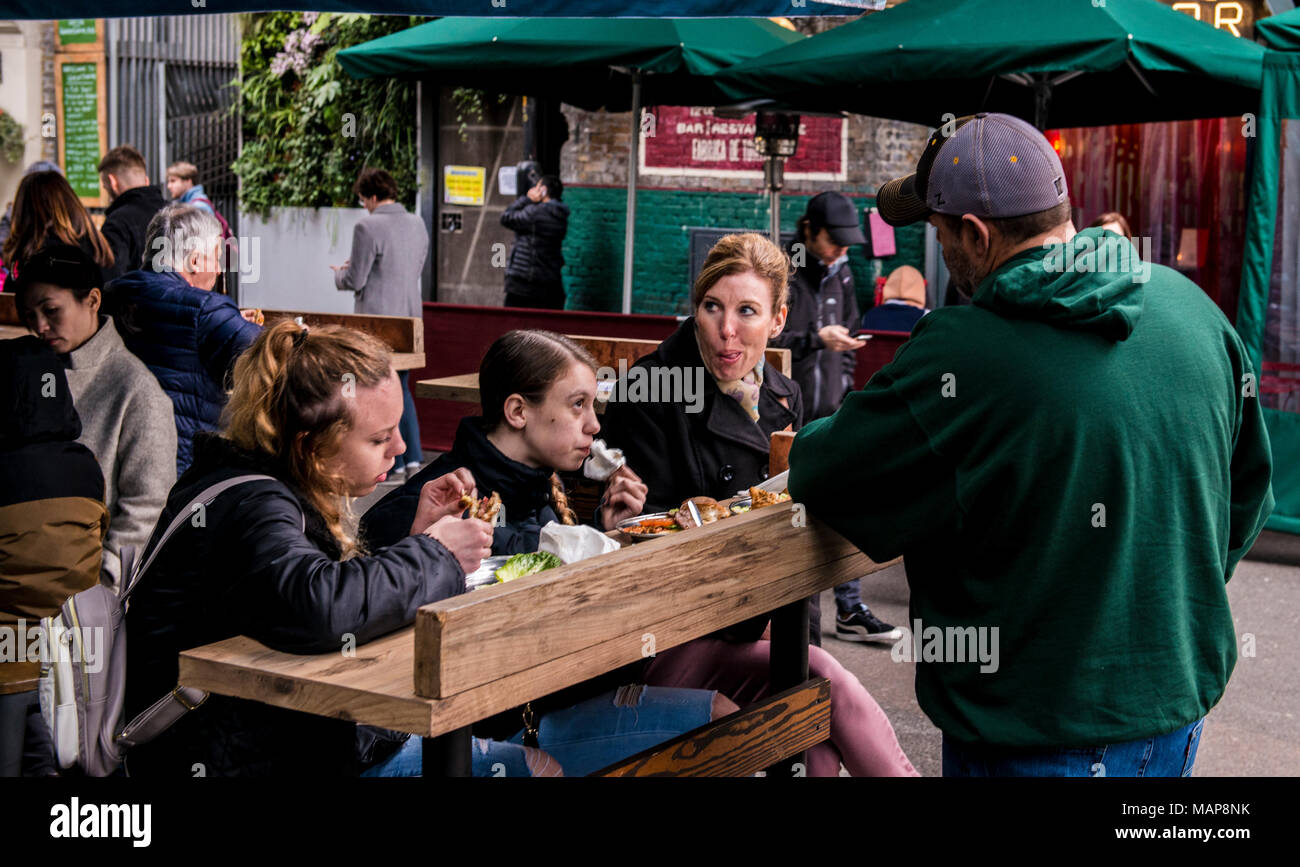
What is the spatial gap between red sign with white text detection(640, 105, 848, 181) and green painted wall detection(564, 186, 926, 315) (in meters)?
0.25

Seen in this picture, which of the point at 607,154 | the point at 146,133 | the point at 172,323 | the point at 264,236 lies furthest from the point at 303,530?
the point at 146,133

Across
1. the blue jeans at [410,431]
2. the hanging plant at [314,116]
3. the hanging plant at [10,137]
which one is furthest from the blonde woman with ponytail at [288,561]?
the hanging plant at [10,137]

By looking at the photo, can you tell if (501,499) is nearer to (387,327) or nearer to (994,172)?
(994,172)

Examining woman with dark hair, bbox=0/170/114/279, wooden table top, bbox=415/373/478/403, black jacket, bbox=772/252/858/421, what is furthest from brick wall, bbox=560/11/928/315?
woman with dark hair, bbox=0/170/114/279

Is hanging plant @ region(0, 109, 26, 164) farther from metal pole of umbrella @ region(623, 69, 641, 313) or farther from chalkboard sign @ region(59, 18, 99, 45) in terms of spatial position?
metal pole of umbrella @ region(623, 69, 641, 313)

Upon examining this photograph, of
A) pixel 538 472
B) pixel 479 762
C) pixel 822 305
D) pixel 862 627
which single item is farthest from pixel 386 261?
pixel 479 762

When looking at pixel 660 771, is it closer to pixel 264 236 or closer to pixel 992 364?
pixel 992 364

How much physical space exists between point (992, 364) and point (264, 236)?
53.8ft

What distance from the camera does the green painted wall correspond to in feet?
45.6

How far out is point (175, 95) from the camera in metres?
20.2

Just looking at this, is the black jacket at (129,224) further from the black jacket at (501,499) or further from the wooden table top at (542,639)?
the wooden table top at (542,639)
